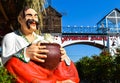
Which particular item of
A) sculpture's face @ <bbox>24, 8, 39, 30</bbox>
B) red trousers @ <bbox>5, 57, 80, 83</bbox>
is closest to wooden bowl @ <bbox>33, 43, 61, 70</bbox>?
red trousers @ <bbox>5, 57, 80, 83</bbox>

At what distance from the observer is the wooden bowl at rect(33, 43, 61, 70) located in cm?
360

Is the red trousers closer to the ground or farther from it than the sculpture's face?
closer to the ground

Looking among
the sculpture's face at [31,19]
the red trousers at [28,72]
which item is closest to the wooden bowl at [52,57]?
the red trousers at [28,72]

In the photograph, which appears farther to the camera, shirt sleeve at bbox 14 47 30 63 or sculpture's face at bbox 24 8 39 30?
sculpture's face at bbox 24 8 39 30

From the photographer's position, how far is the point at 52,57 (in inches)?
142

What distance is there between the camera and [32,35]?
394 cm

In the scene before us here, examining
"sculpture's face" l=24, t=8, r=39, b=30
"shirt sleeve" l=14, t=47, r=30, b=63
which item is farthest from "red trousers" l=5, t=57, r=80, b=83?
"sculpture's face" l=24, t=8, r=39, b=30

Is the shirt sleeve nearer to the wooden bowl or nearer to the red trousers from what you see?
the red trousers

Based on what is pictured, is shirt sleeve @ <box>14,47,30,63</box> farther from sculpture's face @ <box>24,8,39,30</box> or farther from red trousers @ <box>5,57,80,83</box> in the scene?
sculpture's face @ <box>24,8,39,30</box>

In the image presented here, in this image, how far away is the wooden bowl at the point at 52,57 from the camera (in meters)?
3.60

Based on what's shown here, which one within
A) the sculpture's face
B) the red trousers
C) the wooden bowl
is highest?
the sculpture's face

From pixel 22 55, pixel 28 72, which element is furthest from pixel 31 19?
pixel 28 72

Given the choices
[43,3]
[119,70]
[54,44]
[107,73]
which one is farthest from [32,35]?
[107,73]

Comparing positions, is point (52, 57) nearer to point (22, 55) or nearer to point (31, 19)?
point (22, 55)
